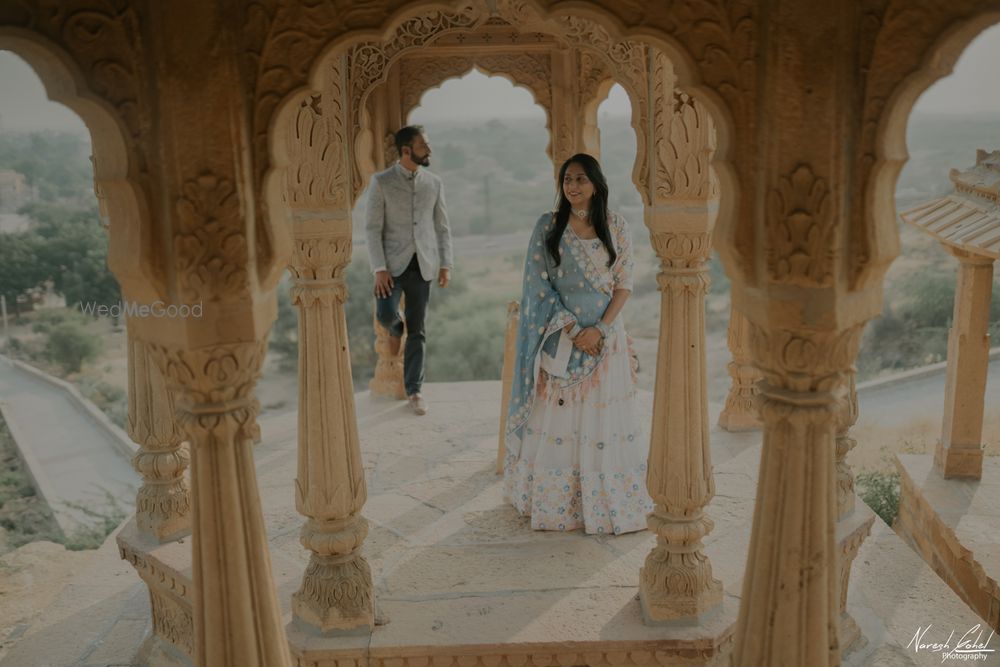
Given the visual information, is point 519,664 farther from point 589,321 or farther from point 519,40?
point 519,40

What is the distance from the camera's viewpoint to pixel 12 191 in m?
16.5

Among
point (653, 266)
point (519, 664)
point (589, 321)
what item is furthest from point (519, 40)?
point (653, 266)

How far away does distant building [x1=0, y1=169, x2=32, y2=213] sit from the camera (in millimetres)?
16141

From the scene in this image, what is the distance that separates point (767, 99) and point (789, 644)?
129 centimetres

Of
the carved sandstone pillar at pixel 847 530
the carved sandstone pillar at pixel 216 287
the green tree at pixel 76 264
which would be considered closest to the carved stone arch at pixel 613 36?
the carved sandstone pillar at pixel 216 287

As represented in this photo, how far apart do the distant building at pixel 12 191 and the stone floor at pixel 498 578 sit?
1319 centimetres

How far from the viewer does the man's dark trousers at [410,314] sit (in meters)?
5.78

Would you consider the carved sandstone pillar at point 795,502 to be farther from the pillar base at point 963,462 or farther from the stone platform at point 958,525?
the pillar base at point 963,462

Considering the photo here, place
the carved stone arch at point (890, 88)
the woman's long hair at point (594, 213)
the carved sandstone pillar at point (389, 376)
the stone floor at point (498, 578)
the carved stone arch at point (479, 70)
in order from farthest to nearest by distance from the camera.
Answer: the carved sandstone pillar at point (389, 376), the carved stone arch at point (479, 70), the woman's long hair at point (594, 213), the stone floor at point (498, 578), the carved stone arch at point (890, 88)

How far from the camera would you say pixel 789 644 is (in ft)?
7.20

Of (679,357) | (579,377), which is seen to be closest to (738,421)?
(579,377)

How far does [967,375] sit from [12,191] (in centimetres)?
1620

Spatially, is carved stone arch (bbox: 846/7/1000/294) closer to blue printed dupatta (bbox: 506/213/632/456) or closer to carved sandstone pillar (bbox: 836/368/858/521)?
carved sandstone pillar (bbox: 836/368/858/521)

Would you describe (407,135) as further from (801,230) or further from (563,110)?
(801,230)
